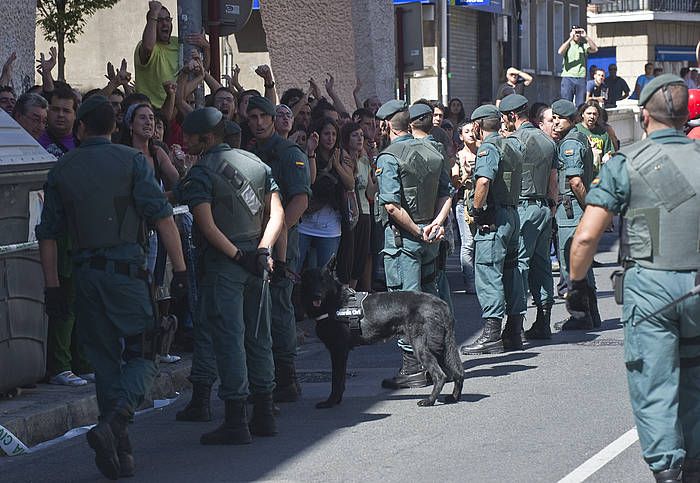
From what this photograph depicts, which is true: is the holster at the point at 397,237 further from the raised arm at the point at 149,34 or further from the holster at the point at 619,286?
the holster at the point at 619,286

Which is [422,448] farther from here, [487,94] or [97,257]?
[487,94]

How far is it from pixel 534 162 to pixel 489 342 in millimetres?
1688

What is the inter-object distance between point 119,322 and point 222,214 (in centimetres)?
107

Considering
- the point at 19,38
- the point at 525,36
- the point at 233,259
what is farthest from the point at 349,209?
the point at 525,36

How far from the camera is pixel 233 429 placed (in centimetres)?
812

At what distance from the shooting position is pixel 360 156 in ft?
44.5

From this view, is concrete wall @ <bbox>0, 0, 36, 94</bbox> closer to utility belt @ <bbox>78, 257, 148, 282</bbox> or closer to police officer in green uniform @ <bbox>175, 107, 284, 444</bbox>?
police officer in green uniform @ <bbox>175, 107, 284, 444</bbox>

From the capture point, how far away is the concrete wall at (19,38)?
1296 cm

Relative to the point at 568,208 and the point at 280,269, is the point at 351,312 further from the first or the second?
the point at 568,208

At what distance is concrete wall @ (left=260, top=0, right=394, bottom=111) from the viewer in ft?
65.8

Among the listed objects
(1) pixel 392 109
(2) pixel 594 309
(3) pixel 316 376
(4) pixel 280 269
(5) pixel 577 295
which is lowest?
(3) pixel 316 376

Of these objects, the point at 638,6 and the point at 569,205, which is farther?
the point at 638,6

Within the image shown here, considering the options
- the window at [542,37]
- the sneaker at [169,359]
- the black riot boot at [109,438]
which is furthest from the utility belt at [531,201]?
the window at [542,37]

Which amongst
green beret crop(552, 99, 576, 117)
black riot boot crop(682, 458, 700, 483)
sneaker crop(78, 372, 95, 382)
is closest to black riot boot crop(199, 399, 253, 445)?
sneaker crop(78, 372, 95, 382)
